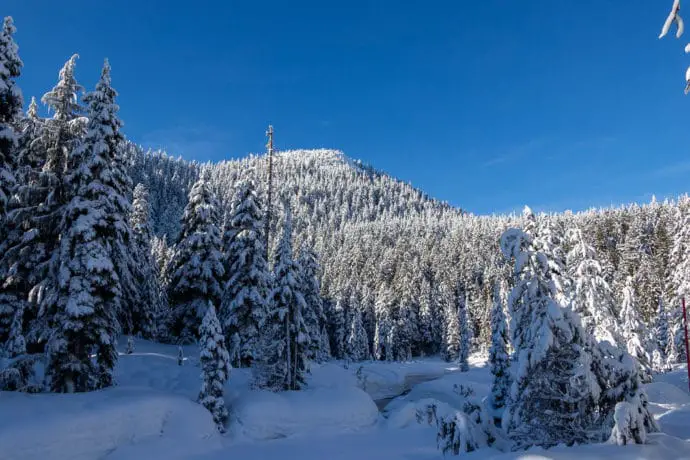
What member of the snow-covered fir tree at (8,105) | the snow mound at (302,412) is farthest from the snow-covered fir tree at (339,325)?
the snow-covered fir tree at (8,105)

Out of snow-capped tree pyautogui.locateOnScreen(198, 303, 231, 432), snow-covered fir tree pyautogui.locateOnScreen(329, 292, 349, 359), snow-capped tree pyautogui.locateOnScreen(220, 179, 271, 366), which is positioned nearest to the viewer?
snow-capped tree pyautogui.locateOnScreen(198, 303, 231, 432)

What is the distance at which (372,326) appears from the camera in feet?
311

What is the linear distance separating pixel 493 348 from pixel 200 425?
20.3m

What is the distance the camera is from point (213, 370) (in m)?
21.7

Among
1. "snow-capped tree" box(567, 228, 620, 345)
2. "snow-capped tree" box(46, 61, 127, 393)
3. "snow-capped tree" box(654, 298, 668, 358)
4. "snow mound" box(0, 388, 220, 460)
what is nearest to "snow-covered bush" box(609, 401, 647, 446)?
"snow mound" box(0, 388, 220, 460)

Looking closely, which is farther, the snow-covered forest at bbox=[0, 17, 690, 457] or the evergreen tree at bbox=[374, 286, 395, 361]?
the evergreen tree at bbox=[374, 286, 395, 361]

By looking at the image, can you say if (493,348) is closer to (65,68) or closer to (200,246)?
(200,246)

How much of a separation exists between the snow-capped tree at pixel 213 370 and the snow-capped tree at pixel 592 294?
20.0m

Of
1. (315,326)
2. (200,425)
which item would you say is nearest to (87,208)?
(200,425)

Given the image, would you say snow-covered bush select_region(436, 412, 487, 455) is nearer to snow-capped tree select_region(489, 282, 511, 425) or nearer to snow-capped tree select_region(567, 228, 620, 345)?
snow-capped tree select_region(567, 228, 620, 345)

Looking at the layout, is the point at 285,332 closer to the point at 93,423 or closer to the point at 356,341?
Answer: the point at 93,423

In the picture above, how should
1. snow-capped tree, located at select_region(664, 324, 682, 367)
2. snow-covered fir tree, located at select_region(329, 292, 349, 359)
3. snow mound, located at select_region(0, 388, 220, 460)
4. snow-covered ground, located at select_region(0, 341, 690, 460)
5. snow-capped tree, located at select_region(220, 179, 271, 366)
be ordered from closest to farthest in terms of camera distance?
snow-covered ground, located at select_region(0, 341, 690, 460), snow mound, located at select_region(0, 388, 220, 460), snow-capped tree, located at select_region(220, 179, 271, 366), snow-capped tree, located at select_region(664, 324, 682, 367), snow-covered fir tree, located at select_region(329, 292, 349, 359)

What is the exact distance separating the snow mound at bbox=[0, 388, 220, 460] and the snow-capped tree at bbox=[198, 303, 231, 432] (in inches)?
30.4

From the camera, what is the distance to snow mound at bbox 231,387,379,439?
22.4 metres
